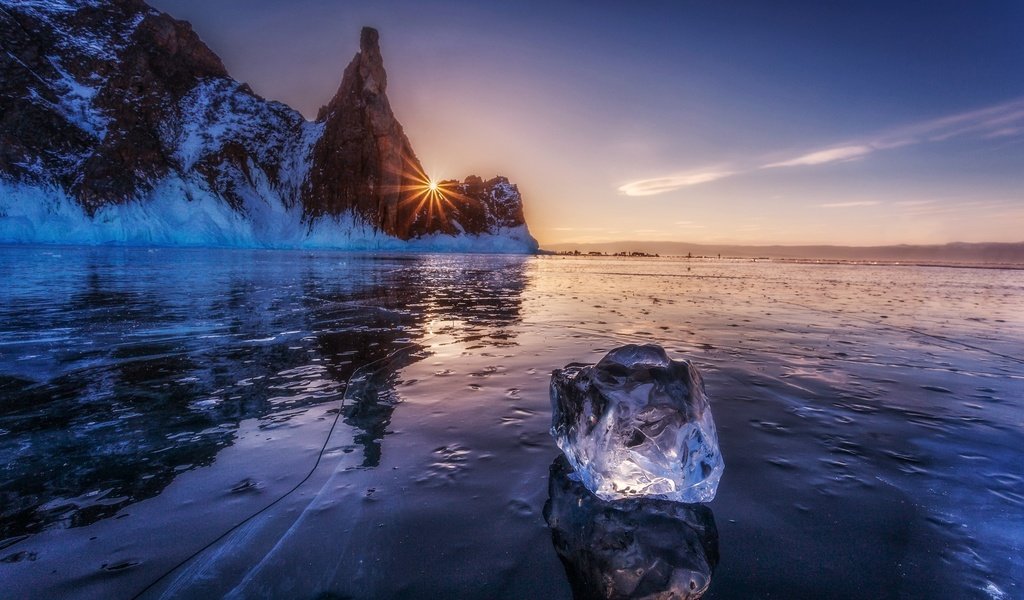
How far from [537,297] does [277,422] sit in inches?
457

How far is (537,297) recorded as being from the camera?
590 inches

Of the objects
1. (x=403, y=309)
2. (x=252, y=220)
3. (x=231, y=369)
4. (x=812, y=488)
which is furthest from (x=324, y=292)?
(x=252, y=220)

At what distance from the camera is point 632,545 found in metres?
2.18

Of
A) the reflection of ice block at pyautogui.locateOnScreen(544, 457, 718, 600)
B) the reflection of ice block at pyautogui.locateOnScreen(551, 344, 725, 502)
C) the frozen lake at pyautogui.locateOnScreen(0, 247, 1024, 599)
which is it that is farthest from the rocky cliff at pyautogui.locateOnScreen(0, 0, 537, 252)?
the reflection of ice block at pyautogui.locateOnScreen(544, 457, 718, 600)

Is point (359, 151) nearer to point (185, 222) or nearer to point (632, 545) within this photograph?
point (185, 222)

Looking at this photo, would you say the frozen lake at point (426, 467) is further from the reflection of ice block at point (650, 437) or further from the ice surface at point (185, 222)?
the ice surface at point (185, 222)

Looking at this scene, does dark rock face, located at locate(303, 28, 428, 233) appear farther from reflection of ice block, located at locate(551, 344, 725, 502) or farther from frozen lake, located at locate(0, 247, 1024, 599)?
reflection of ice block, located at locate(551, 344, 725, 502)

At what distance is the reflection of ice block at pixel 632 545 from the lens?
1.93 m

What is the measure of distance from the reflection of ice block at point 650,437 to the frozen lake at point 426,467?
28 centimetres

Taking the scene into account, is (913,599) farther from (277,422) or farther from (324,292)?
(324,292)

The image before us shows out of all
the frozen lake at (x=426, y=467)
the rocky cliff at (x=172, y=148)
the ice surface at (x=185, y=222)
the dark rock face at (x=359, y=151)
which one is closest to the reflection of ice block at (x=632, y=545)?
the frozen lake at (x=426, y=467)

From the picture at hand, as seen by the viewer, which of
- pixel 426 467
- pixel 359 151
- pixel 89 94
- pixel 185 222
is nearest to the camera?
pixel 426 467

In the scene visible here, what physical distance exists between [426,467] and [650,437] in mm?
1576

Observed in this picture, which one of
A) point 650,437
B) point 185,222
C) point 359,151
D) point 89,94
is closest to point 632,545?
point 650,437
